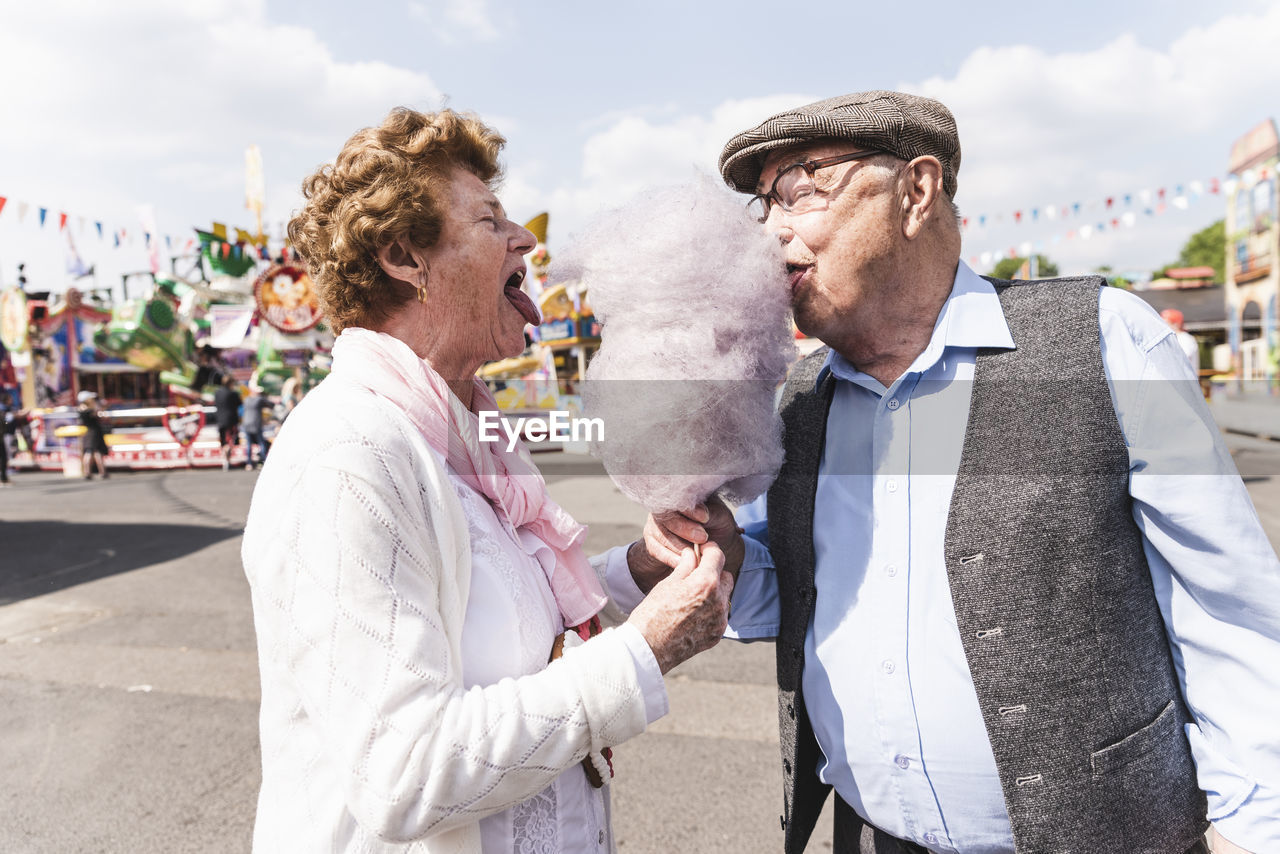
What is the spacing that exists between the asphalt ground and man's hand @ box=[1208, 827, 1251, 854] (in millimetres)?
1570

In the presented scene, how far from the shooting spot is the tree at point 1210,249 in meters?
55.2

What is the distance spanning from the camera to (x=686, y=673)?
415 cm

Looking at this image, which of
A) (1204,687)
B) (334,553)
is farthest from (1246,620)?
(334,553)

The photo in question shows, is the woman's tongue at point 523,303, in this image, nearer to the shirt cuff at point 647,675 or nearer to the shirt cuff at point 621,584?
the shirt cuff at point 621,584

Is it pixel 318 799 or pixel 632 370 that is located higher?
pixel 632 370

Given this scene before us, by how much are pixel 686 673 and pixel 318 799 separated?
10.0ft

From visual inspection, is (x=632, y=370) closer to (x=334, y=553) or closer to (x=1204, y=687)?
(x=334, y=553)

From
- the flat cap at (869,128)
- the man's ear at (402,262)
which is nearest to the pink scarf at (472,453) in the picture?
the man's ear at (402,262)

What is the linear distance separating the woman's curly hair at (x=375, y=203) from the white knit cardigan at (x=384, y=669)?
32 centimetres

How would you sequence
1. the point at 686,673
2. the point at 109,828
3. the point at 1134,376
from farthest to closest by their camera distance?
the point at 686,673, the point at 109,828, the point at 1134,376

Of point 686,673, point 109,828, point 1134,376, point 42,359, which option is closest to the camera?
point 1134,376

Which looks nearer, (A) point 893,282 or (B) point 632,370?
(B) point 632,370

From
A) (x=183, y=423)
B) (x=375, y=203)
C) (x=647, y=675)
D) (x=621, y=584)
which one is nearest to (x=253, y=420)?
(x=183, y=423)

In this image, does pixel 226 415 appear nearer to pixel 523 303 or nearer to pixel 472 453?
pixel 523 303
